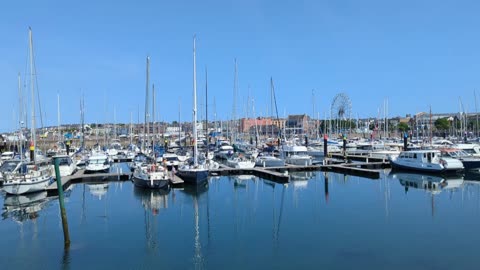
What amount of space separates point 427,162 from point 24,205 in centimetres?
3682

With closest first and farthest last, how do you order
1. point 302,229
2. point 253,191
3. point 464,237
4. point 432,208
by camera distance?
1. point 464,237
2. point 302,229
3. point 432,208
4. point 253,191

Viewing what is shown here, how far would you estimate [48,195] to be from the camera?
31516 millimetres

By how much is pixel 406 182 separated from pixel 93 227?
91.2 ft

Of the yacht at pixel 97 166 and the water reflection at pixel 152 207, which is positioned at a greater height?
the yacht at pixel 97 166

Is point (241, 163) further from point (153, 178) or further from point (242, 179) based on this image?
point (153, 178)

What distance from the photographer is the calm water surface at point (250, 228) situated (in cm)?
1647

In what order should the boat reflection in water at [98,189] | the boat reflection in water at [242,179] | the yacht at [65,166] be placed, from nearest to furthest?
the boat reflection in water at [98,189]
the boat reflection in water at [242,179]
the yacht at [65,166]

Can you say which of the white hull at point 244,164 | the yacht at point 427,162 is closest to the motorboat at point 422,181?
the yacht at point 427,162

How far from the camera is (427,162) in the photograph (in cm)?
4366

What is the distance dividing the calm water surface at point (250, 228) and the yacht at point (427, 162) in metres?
6.46

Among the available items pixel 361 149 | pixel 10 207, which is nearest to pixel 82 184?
pixel 10 207

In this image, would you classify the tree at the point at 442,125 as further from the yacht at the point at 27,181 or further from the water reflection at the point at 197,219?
the yacht at the point at 27,181

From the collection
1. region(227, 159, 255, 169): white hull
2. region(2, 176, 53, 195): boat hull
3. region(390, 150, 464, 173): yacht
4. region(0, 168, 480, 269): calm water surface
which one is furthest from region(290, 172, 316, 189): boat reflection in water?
region(2, 176, 53, 195): boat hull

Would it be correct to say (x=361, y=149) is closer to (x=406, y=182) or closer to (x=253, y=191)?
(x=406, y=182)
